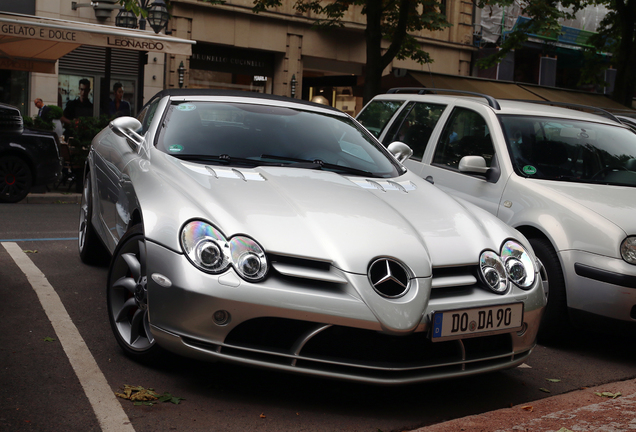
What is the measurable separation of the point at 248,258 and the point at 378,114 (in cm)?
459

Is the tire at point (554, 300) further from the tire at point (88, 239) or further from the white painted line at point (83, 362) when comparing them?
the tire at point (88, 239)

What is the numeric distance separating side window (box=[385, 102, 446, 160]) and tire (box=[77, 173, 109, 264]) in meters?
2.84

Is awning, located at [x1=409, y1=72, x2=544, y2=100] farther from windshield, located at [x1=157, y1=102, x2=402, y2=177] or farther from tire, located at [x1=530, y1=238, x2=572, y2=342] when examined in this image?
tire, located at [x1=530, y1=238, x2=572, y2=342]

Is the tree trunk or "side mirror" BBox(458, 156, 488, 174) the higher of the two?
the tree trunk

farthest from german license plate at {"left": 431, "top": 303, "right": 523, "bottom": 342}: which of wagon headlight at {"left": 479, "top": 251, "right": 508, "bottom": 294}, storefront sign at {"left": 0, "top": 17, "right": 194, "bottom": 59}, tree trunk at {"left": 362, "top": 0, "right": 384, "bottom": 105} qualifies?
tree trunk at {"left": 362, "top": 0, "right": 384, "bottom": 105}

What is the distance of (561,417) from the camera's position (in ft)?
11.5

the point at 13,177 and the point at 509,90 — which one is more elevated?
the point at 509,90

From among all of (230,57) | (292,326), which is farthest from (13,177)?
(230,57)

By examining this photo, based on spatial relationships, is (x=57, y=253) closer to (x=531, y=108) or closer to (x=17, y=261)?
(x=17, y=261)

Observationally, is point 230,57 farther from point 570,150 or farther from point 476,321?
point 476,321

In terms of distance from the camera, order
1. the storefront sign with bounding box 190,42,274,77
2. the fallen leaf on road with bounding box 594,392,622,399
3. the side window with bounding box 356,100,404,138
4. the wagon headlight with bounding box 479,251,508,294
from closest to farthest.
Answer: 1. the wagon headlight with bounding box 479,251,508,294
2. the fallen leaf on road with bounding box 594,392,622,399
3. the side window with bounding box 356,100,404,138
4. the storefront sign with bounding box 190,42,274,77

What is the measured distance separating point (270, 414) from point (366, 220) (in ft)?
3.40

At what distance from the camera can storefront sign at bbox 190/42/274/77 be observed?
23.4 meters

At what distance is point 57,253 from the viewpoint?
6930mm
